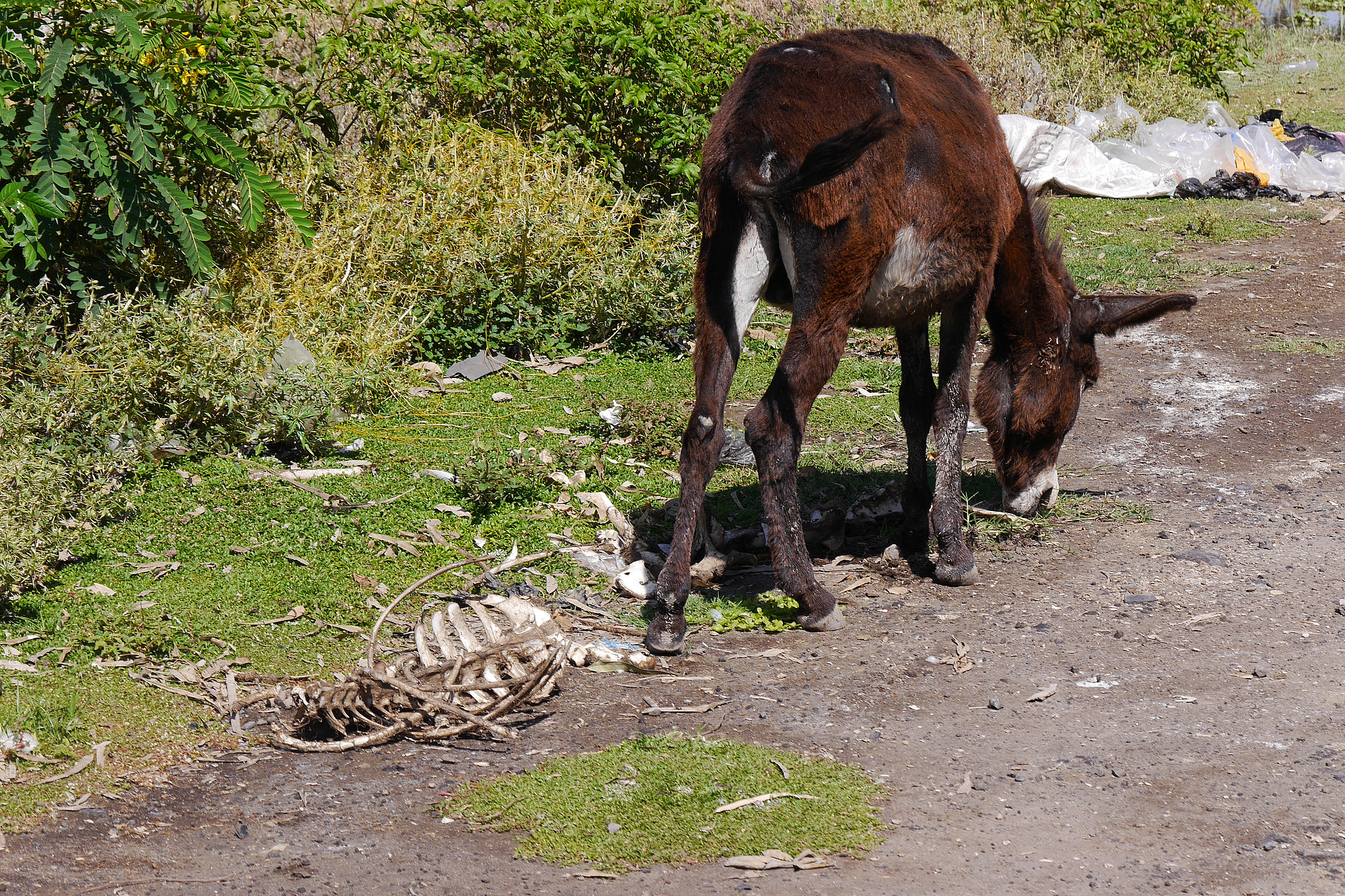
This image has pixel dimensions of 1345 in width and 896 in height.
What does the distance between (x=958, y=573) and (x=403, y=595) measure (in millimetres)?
2555

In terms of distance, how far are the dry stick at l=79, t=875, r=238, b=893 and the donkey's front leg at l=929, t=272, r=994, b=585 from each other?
3.46 m

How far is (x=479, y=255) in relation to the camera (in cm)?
852

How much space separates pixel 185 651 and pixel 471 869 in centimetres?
187

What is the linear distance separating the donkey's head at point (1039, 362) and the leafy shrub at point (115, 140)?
412 centimetres

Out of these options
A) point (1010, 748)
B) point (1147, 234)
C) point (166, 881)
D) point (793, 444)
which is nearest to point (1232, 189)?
point (1147, 234)

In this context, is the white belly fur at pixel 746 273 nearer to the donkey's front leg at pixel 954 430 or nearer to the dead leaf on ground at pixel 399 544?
the donkey's front leg at pixel 954 430

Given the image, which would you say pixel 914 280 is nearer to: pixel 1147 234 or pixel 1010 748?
pixel 1010 748

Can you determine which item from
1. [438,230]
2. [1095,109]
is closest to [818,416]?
[438,230]

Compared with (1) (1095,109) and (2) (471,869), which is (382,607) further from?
(1) (1095,109)

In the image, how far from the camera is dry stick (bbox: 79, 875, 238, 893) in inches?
129

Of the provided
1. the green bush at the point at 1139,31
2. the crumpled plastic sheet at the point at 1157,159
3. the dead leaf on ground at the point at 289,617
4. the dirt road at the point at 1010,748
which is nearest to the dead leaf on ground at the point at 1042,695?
the dirt road at the point at 1010,748

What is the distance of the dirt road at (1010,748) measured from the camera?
337 centimetres

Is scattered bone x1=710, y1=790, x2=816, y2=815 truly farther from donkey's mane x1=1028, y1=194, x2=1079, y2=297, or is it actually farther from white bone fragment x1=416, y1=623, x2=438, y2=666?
donkey's mane x1=1028, y1=194, x2=1079, y2=297

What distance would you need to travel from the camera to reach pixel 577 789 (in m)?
3.81
